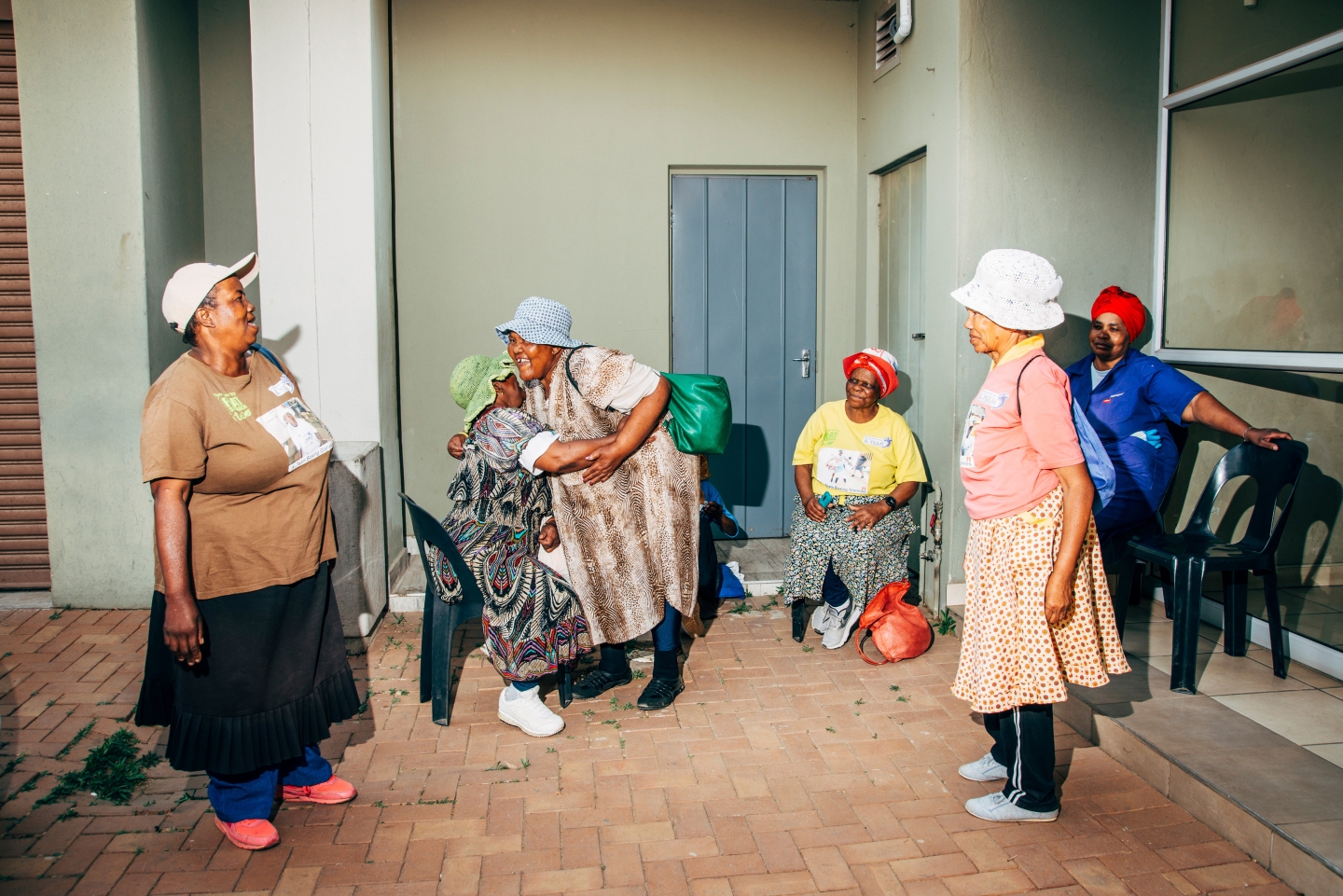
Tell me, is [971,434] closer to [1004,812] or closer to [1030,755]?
[1030,755]

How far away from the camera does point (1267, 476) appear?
4273 millimetres

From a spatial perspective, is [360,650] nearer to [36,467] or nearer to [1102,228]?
[36,467]

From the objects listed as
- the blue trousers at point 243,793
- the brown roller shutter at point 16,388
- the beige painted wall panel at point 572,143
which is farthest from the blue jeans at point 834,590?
the brown roller shutter at point 16,388

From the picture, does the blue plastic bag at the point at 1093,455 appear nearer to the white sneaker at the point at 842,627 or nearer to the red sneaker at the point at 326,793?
the white sneaker at the point at 842,627

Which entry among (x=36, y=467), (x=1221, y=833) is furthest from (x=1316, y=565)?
(x=36, y=467)

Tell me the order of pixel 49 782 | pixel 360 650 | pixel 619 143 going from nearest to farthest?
pixel 49 782, pixel 360 650, pixel 619 143

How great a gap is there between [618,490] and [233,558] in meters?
1.54

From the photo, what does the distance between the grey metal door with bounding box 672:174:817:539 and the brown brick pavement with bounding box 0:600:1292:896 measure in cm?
243

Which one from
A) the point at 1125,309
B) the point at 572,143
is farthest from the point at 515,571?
the point at 572,143

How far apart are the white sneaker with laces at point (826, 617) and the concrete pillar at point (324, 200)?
2627 millimetres

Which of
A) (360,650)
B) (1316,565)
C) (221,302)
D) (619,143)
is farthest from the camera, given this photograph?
(619,143)

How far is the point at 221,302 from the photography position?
2.96 meters

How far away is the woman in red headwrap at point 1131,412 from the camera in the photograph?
4.53 m

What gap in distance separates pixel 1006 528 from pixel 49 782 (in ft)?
11.7
